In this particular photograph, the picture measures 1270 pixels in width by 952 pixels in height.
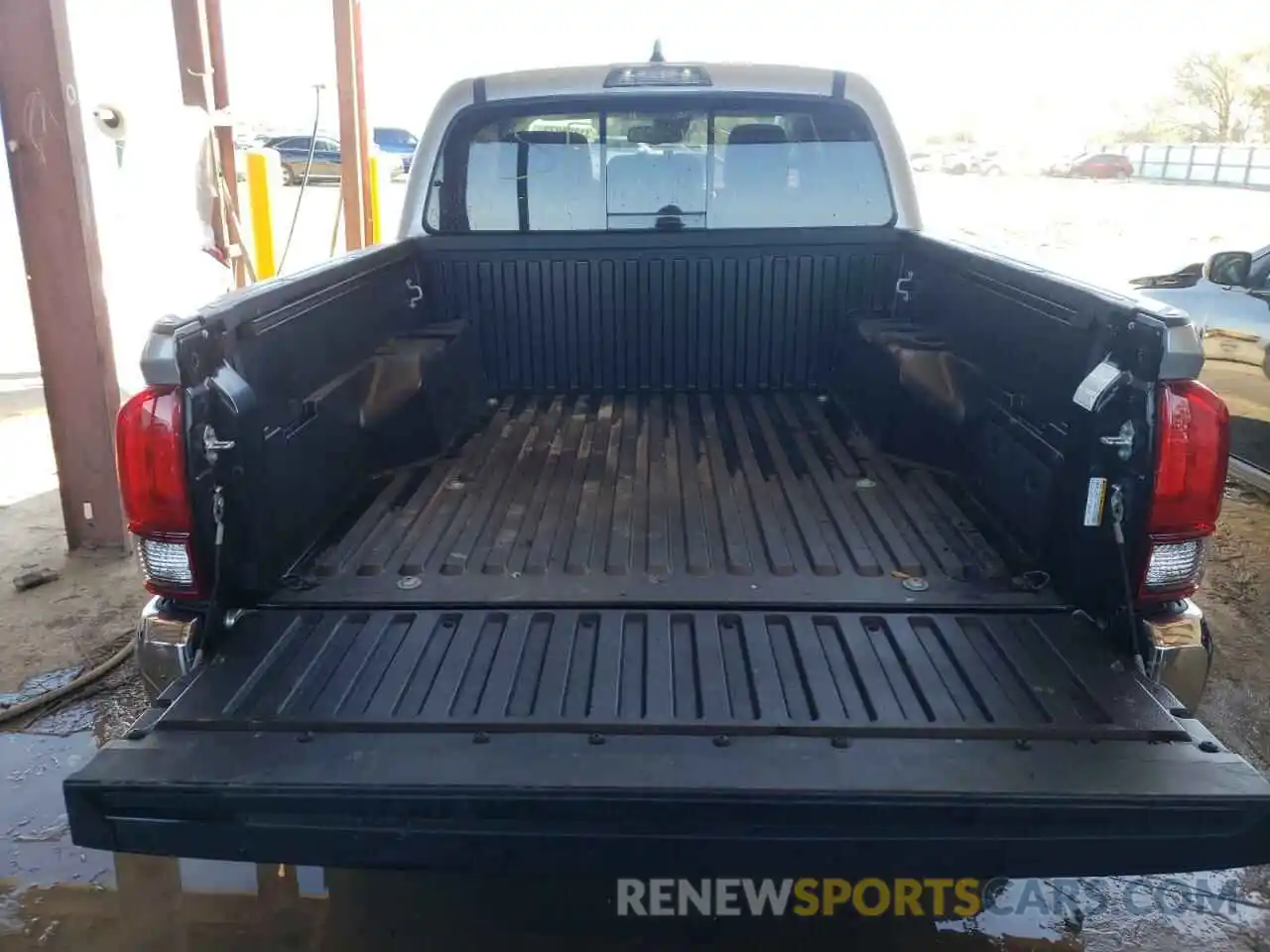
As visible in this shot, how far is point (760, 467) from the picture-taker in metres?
3.54

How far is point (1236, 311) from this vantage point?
20.4 feet

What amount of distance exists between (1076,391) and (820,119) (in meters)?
2.34

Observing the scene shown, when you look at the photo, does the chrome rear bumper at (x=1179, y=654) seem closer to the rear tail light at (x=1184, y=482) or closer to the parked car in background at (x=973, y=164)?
the rear tail light at (x=1184, y=482)

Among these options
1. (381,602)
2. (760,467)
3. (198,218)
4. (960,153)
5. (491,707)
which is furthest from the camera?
(960,153)

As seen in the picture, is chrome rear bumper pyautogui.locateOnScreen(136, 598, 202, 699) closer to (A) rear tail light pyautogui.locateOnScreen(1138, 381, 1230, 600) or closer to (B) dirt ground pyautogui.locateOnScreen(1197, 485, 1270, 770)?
(A) rear tail light pyautogui.locateOnScreen(1138, 381, 1230, 600)

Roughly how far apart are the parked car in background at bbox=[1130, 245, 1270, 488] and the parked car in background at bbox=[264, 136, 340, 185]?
21779 millimetres

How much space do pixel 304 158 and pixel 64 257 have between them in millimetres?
22469

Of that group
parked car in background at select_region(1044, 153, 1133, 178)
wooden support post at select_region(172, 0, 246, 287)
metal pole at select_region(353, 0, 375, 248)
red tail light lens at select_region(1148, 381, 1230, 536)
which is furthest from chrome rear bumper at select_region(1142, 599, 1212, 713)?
parked car in background at select_region(1044, 153, 1133, 178)

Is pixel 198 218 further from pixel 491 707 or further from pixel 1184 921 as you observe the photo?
pixel 1184 921

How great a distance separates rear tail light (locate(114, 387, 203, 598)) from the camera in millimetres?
2133

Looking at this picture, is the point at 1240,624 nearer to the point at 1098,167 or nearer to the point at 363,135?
the point at 363,135

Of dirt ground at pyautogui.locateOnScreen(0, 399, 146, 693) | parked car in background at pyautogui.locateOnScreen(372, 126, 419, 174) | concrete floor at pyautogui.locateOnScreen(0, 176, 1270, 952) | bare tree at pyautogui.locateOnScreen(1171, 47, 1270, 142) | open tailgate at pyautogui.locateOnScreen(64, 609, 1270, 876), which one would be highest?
bare tree at pyautogui.locateOnScreen(1171, 47, 1270, 142)

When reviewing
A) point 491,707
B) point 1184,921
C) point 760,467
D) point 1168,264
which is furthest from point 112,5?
point 1168,264

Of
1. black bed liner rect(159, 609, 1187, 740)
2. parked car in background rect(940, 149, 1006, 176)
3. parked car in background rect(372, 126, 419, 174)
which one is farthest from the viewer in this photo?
parked car in background rect(940, 149, 1006, 176)
